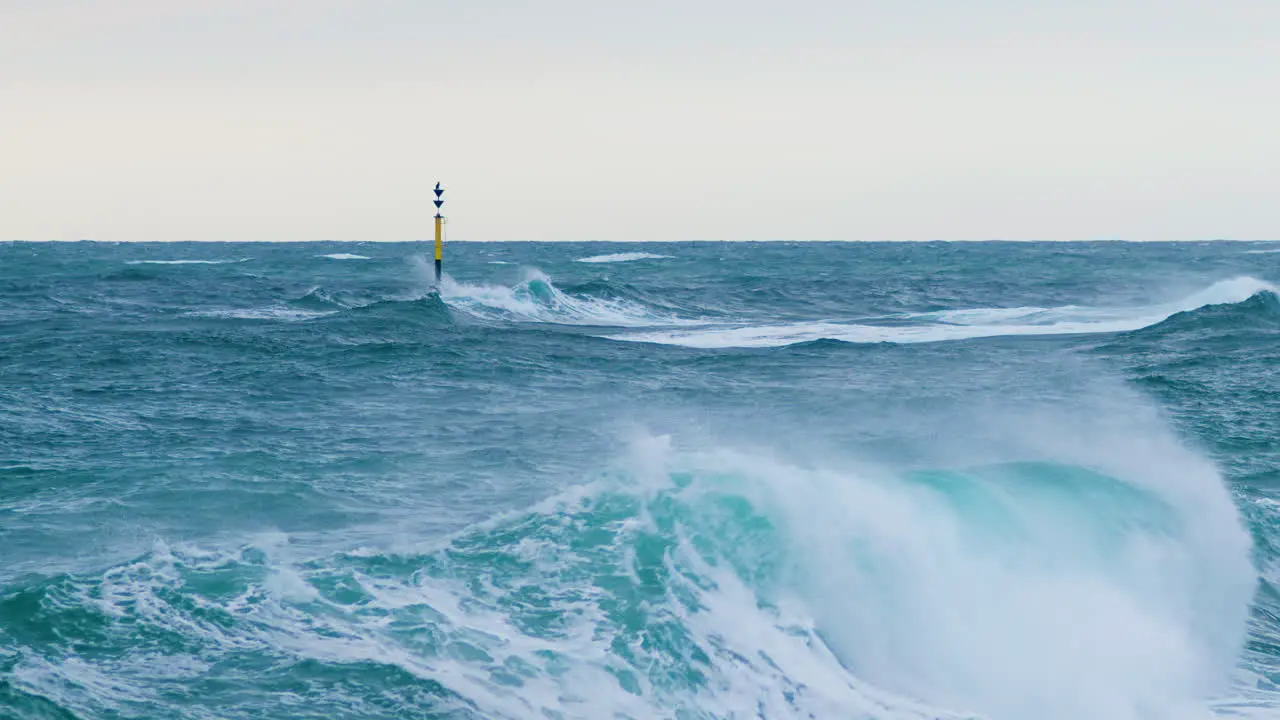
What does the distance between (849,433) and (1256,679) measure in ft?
21.0

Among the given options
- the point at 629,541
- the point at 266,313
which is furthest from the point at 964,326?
the point at 629,541

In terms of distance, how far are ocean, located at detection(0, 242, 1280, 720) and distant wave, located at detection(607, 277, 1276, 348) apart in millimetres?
6279

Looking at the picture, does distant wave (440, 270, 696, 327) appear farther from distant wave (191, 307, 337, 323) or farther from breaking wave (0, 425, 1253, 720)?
breaking wave (0, 425, 1253, 720)

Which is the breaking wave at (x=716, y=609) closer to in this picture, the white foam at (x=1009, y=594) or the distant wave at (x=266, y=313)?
the white foam at (x=1009, y=594)

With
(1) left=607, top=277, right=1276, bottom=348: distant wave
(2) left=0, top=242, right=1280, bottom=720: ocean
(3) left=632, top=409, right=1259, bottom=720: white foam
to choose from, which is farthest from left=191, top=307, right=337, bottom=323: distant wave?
(3) left=632, top=409, right=1259, bottom=720: white foam

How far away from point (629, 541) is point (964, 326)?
21434 millimetres

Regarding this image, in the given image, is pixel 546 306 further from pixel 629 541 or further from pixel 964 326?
pixel 629 541

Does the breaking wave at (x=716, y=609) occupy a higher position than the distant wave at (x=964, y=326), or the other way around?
the distant wave at (x=964, y=326)

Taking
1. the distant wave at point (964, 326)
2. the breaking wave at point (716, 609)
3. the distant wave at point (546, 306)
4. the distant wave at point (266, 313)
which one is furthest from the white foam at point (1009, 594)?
the distant wave at point (546, 306)

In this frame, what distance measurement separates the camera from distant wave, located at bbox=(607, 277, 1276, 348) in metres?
25.2

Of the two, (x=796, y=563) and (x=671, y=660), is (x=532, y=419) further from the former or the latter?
(x=671, y=660)

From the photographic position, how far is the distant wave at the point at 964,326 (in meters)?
25.2

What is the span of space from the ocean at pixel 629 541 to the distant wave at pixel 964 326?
6.28 m

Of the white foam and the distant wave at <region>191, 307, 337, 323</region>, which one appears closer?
the white foam
